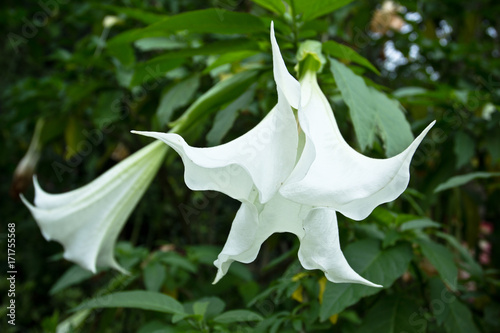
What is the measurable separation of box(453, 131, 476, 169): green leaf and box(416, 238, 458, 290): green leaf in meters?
0.30

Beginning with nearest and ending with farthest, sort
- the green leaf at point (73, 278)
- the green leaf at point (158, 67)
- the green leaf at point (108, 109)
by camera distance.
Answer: the green leaf at point (158, 67)
the green leaf at point (73, 278)
the green leaf at point (108, 109)

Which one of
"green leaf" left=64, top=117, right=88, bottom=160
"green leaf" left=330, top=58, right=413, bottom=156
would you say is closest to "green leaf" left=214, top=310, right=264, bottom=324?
"green leaf" left=330, top=58, right=413, bottom=156

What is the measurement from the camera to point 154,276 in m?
0.92

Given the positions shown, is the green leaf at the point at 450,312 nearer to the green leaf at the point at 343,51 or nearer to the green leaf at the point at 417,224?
the green leaf at the point at 417,224

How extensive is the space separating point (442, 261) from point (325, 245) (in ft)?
1.12

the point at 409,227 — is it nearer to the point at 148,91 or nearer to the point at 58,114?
the point at 148,91

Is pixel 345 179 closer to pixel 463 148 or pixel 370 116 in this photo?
pixel 370 116

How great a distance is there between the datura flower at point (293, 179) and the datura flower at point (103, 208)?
293 millimetres

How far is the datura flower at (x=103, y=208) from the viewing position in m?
0.70

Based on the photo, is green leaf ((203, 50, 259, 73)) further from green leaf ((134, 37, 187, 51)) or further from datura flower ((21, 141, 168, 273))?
green leaf ((134, 37, 187, 51))

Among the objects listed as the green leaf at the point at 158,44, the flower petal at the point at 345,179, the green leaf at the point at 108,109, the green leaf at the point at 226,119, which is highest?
the flower petal at the point at 345,179

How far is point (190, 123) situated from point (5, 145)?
158cm

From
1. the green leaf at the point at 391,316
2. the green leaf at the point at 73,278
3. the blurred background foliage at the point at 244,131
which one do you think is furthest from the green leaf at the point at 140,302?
the green leaf at the point at 73,278

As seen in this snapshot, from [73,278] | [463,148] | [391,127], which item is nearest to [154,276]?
[73,278]
